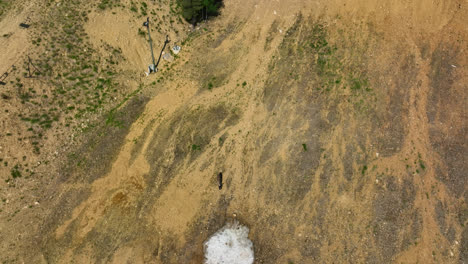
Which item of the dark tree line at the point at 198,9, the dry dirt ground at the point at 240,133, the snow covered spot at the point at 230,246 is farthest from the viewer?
the dark tree line at the point at 198,9

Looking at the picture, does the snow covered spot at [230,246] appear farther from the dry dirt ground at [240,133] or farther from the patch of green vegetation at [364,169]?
the patch of green vegetation at [364,169]

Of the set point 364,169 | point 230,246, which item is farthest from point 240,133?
point 364,169

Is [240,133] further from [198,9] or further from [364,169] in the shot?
[198,9]

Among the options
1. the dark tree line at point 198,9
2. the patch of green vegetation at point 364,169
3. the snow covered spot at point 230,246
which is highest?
the dark tree line at point 198,9

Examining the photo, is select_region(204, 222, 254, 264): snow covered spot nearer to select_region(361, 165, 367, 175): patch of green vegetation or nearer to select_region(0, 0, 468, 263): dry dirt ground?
select_region(0, 0, 468, 263): dry dirt ground

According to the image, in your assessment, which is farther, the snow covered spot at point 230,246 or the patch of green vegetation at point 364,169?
the patch of green vegetation at point 364,169

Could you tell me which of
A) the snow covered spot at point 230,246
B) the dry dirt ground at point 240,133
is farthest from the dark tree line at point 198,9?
the snow covered spot at point 230,246

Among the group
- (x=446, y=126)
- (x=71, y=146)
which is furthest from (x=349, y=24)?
(x=71, y=146)
